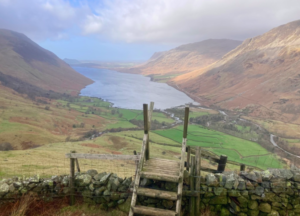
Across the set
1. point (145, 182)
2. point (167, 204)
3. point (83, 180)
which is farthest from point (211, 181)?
point (83, 180)

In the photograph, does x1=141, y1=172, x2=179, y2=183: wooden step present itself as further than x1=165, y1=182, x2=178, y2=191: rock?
No

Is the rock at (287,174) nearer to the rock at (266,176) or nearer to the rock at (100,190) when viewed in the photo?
the rock at (266,176)

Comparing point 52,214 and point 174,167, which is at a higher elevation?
point 174,167

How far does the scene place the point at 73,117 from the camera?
206ft

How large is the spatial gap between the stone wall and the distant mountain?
10767 centimetres

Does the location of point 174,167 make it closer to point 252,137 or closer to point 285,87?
point 252,137

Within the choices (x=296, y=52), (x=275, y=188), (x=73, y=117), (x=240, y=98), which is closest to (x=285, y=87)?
(x=240, y=98)

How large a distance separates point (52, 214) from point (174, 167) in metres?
4.09

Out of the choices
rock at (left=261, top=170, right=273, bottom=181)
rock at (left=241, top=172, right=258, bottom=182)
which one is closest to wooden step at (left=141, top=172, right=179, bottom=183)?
rock at (left=241, top=172, right=258, bottom=182)

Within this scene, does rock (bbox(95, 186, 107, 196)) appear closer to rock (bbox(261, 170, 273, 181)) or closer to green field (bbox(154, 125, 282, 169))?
rock (bbox(261, 170, 273, 181))

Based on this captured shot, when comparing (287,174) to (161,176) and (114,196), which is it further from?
(114,196)

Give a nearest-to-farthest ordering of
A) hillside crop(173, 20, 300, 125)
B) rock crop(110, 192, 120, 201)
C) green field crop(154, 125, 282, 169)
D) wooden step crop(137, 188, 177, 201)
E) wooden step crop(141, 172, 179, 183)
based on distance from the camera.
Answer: wooden step crop(137, 188, 177, 201)
wooden step crop(141, 172, 179, 183)
rock crop(110, 192, 120, 201)
green field crop(154, 125, 282, 169)
hillside crop(173, 20, 300, 125)

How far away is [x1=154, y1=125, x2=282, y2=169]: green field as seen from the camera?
34156 mm

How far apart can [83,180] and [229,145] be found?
132 feet
